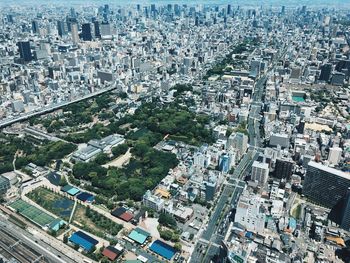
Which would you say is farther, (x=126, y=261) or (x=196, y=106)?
(x=196, y=106)

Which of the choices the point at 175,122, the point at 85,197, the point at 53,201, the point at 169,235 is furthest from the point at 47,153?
the point at 169,235

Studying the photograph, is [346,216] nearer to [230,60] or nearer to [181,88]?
[181,88]

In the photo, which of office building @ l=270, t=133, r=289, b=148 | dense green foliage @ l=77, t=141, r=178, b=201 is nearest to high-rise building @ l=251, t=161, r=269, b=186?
office building @ l=270, t=133, r=289, b=148

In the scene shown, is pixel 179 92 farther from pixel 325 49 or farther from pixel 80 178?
pixel 325 49

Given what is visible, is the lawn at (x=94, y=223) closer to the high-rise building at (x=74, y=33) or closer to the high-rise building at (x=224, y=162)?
the high-rise building at (x=224, y=162)

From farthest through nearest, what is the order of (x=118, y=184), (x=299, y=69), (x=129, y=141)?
(x=299, y=69) → (x=129, y=141) → (x=118, y=184)

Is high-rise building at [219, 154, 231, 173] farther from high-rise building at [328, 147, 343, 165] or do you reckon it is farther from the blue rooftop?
the blue rooftop

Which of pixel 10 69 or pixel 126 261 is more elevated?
pixel 10 69

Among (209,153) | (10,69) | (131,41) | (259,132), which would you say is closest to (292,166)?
(209,153)
